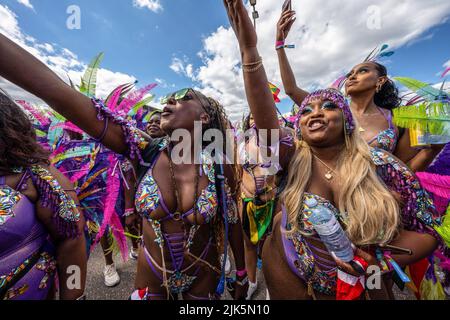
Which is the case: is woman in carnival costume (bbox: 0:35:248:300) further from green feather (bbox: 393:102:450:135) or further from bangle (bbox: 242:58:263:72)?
green feather (bbox: 393:102:450:135)

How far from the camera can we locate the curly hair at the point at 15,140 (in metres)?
1.07

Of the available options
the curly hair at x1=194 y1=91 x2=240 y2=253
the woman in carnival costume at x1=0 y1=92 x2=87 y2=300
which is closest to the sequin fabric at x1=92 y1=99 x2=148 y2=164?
the woman in carnival costume at x1=0 y1=92 x2=87 y2=300

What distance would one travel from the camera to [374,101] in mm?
2355

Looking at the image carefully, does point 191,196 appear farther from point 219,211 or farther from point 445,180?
point 445,180

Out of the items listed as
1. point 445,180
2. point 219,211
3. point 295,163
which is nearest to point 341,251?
point 295,163

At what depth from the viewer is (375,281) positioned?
1.06 m

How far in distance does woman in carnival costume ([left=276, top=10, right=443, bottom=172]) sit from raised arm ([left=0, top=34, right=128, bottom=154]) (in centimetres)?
169

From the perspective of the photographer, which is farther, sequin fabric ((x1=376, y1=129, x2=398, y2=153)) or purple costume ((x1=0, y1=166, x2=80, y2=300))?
sequin fabric ((x1=376, y1=129, x2=398, y2=153))

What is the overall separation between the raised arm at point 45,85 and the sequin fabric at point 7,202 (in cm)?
51

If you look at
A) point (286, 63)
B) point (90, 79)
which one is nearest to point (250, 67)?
point (286, 63)

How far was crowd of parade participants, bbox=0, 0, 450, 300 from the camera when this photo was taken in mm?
1014
